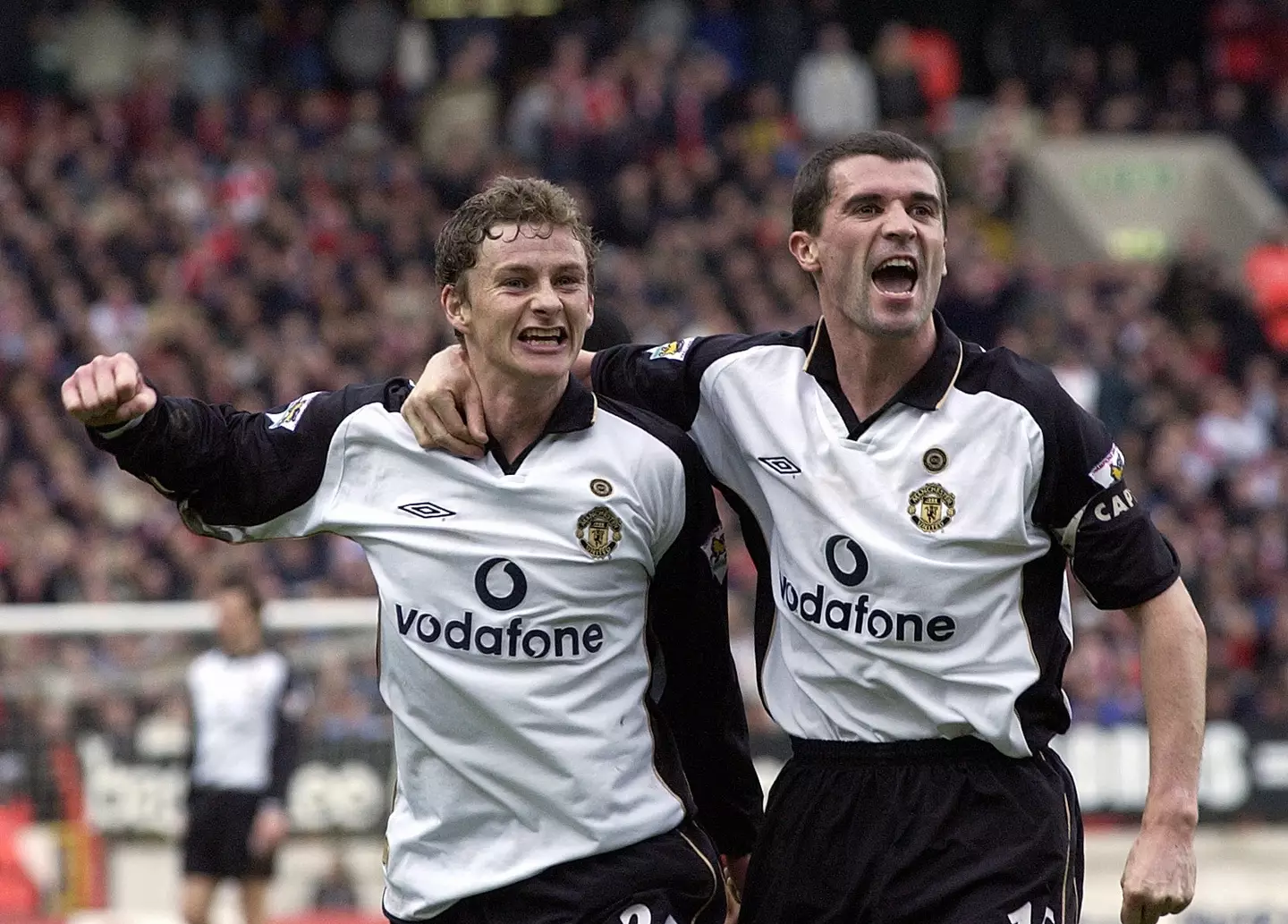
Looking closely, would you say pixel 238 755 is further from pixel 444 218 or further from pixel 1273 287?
pixel 1273 287

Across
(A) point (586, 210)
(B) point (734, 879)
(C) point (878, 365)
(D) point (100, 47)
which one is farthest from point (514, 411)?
(D) point (100, 47)

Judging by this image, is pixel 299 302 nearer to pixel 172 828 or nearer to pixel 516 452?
pixel 172 828

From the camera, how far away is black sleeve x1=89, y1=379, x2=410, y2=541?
4.67 m

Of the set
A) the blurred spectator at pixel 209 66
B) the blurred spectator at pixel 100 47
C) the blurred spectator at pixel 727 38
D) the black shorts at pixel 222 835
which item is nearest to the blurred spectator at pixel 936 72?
the blurred spectator at pixel 727 38

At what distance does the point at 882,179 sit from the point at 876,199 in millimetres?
46

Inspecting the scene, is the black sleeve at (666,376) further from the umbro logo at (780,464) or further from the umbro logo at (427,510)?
the umbro logo at (427,510)

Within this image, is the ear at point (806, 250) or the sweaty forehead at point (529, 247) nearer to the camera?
the sweaty forehead at point (529, 247)

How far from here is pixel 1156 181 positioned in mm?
22531

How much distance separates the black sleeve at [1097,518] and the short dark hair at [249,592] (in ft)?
24.1

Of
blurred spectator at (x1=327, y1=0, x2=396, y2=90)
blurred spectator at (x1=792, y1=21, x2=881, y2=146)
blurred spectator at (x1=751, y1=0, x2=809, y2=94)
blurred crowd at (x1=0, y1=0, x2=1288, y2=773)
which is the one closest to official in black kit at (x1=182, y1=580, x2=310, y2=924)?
blurred crowd at (x1=0, y1=0, x2=1288, y2=773)

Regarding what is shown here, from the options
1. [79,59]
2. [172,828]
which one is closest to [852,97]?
[79,59]

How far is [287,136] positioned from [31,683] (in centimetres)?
924

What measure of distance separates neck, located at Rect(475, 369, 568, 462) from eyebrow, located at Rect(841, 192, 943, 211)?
75 centimetres

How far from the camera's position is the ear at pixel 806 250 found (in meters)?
4.96
